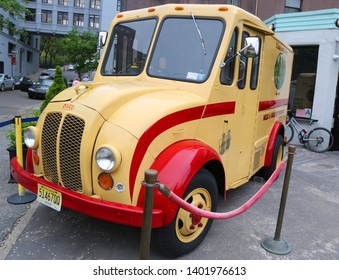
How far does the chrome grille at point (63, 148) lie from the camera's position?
10.2ft

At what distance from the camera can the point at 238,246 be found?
379 centimetres

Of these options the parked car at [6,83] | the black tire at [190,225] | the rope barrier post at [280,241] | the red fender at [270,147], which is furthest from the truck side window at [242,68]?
the parked car at [6,83]

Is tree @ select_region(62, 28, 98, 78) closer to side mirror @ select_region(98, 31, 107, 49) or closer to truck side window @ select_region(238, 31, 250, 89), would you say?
side mirror @ select_region(98, 31, 107, 49)

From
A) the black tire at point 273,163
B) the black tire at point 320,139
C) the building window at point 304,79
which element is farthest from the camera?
the building window at point 304,79

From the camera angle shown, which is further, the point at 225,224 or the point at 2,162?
the point at 2,162

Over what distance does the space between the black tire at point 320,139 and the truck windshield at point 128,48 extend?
6.91 metres

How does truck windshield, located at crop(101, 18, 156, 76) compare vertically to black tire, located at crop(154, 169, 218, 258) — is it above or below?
above

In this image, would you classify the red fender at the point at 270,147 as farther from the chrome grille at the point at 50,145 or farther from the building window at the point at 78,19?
the building window at the point at 78,19

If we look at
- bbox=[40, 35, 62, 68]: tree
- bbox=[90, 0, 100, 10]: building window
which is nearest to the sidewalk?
bbox=[90, 0, 100, 10]: building window

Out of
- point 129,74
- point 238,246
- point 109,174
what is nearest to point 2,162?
point 129,74

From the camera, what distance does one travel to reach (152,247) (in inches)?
139

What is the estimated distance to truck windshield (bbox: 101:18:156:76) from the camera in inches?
166
